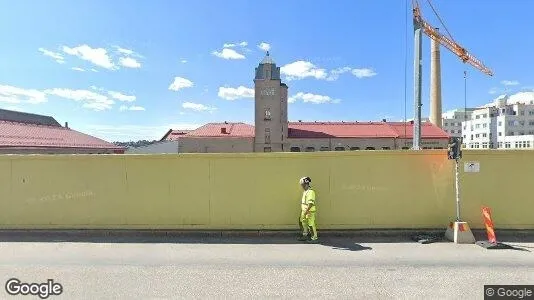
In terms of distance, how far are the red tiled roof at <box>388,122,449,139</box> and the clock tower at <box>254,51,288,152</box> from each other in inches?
763

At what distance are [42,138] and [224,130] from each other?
2625cm

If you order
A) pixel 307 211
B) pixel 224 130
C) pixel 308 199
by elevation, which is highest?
pixel 224 130

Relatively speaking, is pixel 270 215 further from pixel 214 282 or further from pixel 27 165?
pixel 27 165

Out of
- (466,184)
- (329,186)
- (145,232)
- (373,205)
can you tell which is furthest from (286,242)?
(466,184)

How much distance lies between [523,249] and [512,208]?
4.49 ft

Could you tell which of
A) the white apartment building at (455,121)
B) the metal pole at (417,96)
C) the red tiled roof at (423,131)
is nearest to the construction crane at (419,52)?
the metal pole at (417,96)

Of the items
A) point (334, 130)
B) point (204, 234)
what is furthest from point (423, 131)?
point (204, 234)

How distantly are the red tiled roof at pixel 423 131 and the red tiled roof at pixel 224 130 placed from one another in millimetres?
24072

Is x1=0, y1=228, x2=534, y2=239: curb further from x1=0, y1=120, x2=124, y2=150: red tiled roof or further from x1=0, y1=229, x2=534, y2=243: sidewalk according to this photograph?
x1=0, y1=120, x2=124, y2=150: red tiled roof

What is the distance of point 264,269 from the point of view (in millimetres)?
5676

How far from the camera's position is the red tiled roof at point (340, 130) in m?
56.0

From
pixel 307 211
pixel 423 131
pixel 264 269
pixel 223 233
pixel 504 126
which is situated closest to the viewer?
pixel 264 269

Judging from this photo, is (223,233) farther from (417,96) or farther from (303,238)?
(417,96)

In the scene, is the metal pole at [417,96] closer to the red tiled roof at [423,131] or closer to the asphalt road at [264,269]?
the asphalt road at [264,269]
